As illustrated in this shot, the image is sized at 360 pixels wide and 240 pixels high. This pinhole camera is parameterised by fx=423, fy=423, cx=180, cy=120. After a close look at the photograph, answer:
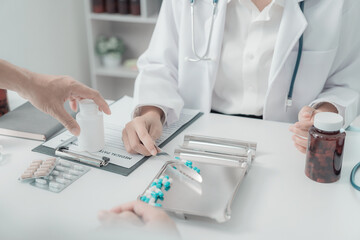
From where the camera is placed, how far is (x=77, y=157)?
96 centimetres

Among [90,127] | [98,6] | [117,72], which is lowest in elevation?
[117,72]

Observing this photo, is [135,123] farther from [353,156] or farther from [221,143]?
[353,156]

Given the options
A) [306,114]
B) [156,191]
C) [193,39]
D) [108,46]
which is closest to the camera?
[156,191]

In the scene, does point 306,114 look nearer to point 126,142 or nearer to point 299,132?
point 299,132

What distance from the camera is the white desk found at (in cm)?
73

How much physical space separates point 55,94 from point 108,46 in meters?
1.79

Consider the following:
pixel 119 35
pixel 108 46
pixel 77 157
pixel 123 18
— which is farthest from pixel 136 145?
pixel 119 35

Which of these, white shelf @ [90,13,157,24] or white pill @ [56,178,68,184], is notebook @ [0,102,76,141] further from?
white shelf @ [90,13,157,24]

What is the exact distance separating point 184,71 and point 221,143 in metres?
0.43

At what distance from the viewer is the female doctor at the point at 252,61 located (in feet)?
3.90

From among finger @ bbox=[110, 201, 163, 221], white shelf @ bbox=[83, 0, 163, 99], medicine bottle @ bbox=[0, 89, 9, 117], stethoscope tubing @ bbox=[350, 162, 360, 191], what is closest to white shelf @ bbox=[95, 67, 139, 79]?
white shelf @ bbox=[83, 0, 163, 99]

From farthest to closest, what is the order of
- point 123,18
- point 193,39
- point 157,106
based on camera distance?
1. point 123,18
2. point 193,39
3. point 157,106

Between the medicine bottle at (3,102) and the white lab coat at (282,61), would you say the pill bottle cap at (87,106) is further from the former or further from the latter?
the medicine bottle at (3,102)

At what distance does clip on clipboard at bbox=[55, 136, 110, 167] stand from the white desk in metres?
0.03
